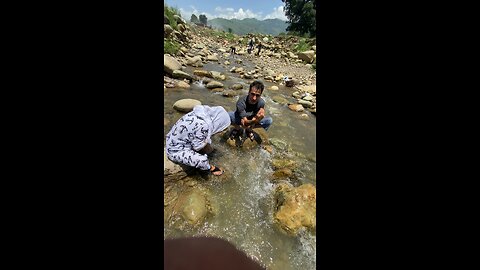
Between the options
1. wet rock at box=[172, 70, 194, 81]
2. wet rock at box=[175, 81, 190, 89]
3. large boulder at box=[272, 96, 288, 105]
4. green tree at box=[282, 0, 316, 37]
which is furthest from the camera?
green tree at box=[282, 0, 316, 37]

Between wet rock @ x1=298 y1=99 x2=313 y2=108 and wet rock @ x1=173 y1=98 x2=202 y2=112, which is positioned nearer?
wet rock @ x1=173 y1=98 x2=202 y2=112

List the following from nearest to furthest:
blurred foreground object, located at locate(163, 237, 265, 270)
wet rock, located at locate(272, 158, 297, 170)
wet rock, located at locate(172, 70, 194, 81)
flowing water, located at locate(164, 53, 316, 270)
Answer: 1. blurred foreground object, located at locate(163, 237, 265, 270)
2. flowing water, located at locate(164, 53, 316, 270)
3. wet rock, located at locate(272, 158, 297, 170)
4. wet rock, located at locate(172, 70, 194, 81)

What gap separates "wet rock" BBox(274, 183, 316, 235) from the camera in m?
2.37

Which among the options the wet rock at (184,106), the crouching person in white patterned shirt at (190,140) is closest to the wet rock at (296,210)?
the crouching person in white patterned shirt at (190,140)

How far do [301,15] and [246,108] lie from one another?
91.8 ft

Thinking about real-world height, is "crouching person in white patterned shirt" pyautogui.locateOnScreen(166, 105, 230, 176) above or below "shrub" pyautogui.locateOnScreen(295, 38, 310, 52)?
below

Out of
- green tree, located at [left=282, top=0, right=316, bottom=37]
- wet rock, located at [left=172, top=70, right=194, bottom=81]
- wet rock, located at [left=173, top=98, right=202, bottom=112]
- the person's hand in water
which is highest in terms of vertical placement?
green tree, located at [left=282, top=0, right=316, bottom=37]

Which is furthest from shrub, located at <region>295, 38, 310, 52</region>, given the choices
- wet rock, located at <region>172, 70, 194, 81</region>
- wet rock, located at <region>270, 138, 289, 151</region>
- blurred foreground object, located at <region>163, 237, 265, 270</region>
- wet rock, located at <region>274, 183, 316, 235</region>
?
blurred foreground object, located at <region>163, 237, 265, 270</region>

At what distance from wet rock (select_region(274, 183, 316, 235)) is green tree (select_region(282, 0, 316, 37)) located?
26.1 meters

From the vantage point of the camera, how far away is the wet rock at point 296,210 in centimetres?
237

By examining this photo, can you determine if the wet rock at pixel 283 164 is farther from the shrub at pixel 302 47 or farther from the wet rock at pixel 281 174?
the shrub at pixel 302 47

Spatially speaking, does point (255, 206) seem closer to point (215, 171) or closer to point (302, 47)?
point (215, 171)

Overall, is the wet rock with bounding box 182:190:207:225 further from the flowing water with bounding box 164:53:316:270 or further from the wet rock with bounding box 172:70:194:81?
the wet rock with bounding box 172:70:194:81
